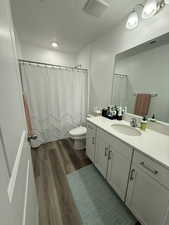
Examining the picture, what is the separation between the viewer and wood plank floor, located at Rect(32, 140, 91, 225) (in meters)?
1.06

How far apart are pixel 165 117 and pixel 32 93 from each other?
2.26m

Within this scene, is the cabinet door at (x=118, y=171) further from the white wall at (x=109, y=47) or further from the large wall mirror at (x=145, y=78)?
the white wall at (x=109, y=47)

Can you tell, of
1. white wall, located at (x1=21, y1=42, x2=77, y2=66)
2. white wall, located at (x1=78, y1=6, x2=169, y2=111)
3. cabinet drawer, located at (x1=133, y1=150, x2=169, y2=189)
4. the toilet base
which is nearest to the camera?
cabinet drawer, located at (x1=133, y1=150, x2=169, y2=189)

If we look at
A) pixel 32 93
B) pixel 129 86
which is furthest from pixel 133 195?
pixel 32 93

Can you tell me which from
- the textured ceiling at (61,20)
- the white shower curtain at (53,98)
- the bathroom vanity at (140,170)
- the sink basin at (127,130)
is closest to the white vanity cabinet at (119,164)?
the bathroom vanity at (140,170)

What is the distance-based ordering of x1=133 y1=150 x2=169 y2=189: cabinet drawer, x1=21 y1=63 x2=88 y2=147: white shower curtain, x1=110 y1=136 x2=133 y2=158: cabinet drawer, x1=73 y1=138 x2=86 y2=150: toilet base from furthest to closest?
x1=73 y1=138 x2=86 y2=150: toilet base
x1=21 y1=63 x2=88 y2=147: white shower curtain
x1=110 y1=136 x2=133 y2=158: cabinet drawer
x1=133 y1=150 x2=169 y2=189: cabinet drawer

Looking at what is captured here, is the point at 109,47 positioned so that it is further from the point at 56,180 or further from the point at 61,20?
the point at 56,180

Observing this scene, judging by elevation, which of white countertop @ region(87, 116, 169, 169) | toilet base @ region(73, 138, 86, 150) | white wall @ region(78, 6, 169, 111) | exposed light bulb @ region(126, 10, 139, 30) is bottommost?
toilet base @ region(73, 138, 86, 150)

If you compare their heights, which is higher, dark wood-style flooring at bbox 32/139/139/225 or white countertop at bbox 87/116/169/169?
white countertop at bbox 87/116/169/169

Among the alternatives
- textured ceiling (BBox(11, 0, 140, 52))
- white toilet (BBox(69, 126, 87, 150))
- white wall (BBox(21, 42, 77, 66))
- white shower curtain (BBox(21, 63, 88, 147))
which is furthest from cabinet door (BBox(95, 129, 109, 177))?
white wall (BBox(21, 42, 77, 66))

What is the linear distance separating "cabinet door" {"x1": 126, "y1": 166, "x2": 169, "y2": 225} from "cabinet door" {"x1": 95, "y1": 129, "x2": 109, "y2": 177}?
1.32 feet

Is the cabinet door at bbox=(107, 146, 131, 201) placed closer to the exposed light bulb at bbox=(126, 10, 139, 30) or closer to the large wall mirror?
the large wall mirror

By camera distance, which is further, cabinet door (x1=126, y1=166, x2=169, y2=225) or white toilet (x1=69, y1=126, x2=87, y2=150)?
white toilet (x1=69, y1=126, x2=87, y2=150)

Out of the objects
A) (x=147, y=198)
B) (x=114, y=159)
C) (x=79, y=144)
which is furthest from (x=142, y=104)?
(x=79, y=144)
